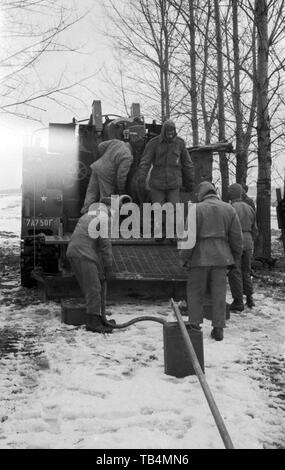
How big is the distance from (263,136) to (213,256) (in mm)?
6339

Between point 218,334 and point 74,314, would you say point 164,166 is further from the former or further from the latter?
point 218,334

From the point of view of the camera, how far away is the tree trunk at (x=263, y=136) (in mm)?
11289

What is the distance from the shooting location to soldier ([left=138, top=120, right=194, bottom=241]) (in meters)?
9.01

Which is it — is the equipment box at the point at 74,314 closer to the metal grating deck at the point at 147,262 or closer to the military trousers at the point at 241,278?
the metal grating deck at the point at 147,262

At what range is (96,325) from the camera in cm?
640

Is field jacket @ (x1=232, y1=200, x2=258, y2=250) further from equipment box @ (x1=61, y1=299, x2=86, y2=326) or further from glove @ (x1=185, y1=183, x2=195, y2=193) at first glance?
A: equipment box @ (x1=61, y1=299, x2=86, y2=326)

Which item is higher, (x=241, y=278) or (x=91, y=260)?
(x=91, y=260)

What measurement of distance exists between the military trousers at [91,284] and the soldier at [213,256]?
1.03 metres

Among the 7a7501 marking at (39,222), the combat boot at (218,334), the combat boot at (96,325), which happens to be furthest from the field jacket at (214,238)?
the 7a7501 marking at (39,222)

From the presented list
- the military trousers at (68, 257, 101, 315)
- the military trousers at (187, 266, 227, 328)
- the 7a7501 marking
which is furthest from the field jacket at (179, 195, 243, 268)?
the 7a7501 marking

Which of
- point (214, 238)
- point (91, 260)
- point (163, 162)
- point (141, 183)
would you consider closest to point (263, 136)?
point (163, 162)

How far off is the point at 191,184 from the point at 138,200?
3.05ft

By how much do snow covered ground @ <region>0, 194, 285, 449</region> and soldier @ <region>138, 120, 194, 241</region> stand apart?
8.00 ft
